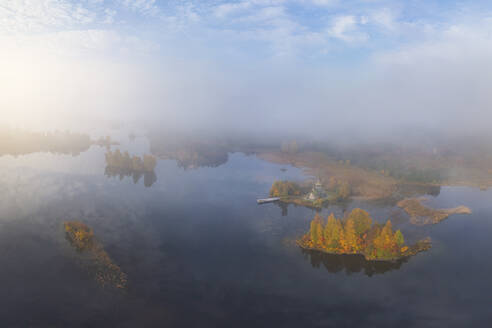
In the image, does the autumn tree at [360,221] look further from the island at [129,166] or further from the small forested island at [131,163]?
the small forested island at [131,163]

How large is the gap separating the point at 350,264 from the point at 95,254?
6259cm

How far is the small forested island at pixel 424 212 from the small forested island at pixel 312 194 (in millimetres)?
21092

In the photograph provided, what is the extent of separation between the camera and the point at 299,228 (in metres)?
94.4

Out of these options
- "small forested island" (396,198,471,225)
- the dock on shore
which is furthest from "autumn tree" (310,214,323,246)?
"small forested island" (396,198,471,225)

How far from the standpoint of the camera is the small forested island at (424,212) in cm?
10112

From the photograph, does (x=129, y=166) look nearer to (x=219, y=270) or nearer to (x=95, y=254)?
(x=95, y=254)

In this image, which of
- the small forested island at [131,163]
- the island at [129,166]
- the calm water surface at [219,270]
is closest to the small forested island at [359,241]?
the calm water surface at [219,270]

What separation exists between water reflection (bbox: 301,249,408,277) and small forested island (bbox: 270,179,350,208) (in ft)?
121

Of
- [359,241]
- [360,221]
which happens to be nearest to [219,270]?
[359,241]

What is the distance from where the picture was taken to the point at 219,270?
73.0m

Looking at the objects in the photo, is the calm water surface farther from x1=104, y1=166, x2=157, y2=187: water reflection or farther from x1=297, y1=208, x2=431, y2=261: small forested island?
x1=104, y1=166, x2=157, y2=187: water reflection

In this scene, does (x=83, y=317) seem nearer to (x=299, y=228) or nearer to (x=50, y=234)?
(x=50, y=234)

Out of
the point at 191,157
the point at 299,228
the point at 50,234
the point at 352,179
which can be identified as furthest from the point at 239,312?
the point at 191,157

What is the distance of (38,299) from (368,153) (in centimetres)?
18454
